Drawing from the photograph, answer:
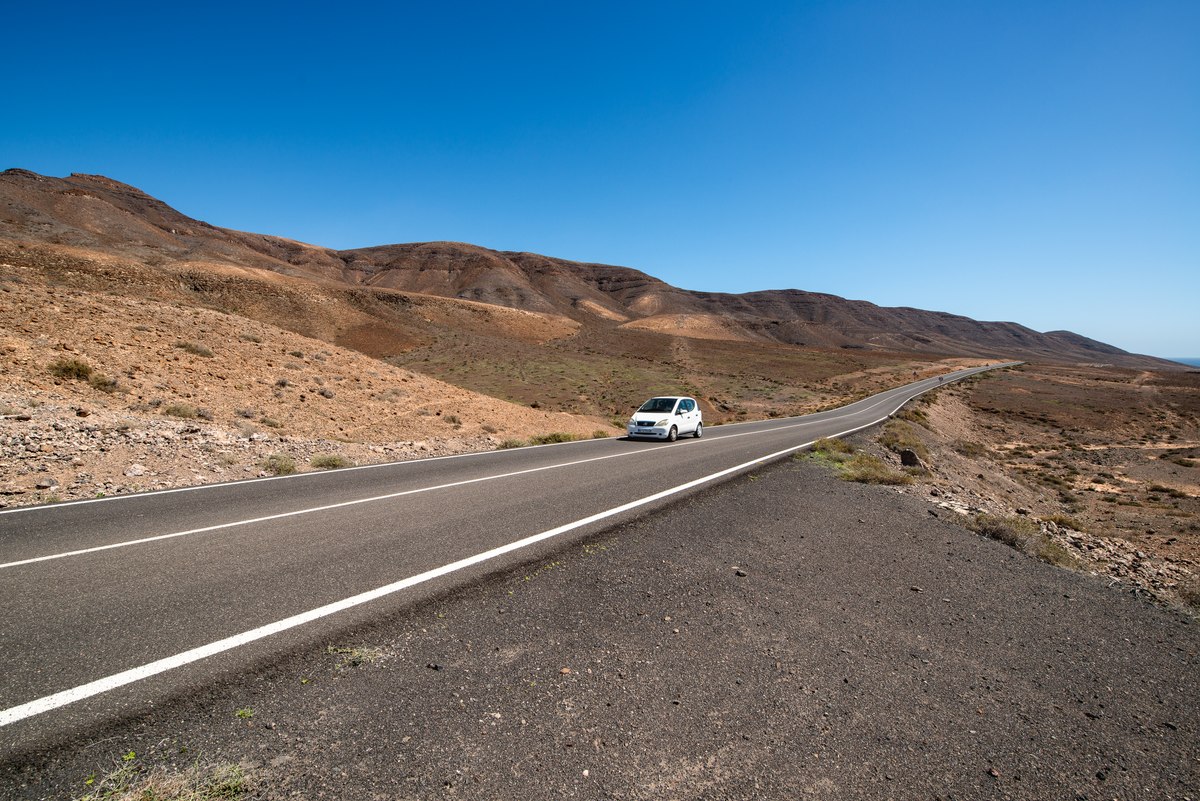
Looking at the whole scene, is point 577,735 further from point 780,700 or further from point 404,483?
point 404,483

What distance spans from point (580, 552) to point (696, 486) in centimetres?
425

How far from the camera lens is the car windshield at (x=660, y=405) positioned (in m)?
19.5

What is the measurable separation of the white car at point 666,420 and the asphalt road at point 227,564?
7.89 meters

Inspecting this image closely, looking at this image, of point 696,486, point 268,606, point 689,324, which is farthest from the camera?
point 689,324

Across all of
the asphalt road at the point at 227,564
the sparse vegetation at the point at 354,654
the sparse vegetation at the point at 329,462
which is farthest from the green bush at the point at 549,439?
the sparse vegetation at the point at 354,654

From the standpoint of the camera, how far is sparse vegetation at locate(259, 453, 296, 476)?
10.4 m

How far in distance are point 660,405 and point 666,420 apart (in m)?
1.45

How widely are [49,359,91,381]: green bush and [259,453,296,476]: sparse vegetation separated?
662cm

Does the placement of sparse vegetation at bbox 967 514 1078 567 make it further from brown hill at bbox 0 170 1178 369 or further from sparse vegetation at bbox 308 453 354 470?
brown hill at bbox 0 170 1178 369

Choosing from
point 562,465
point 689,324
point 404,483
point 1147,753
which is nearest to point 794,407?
point 562,465

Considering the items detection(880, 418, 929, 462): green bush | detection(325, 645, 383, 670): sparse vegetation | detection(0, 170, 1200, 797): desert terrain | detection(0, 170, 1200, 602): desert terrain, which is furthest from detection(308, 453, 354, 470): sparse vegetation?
detection(880, 418, 929, 462): green bush

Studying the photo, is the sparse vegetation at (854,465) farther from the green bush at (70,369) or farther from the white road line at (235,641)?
the green bush at (70,369)

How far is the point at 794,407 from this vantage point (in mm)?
43531

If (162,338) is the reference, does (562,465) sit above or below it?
below
